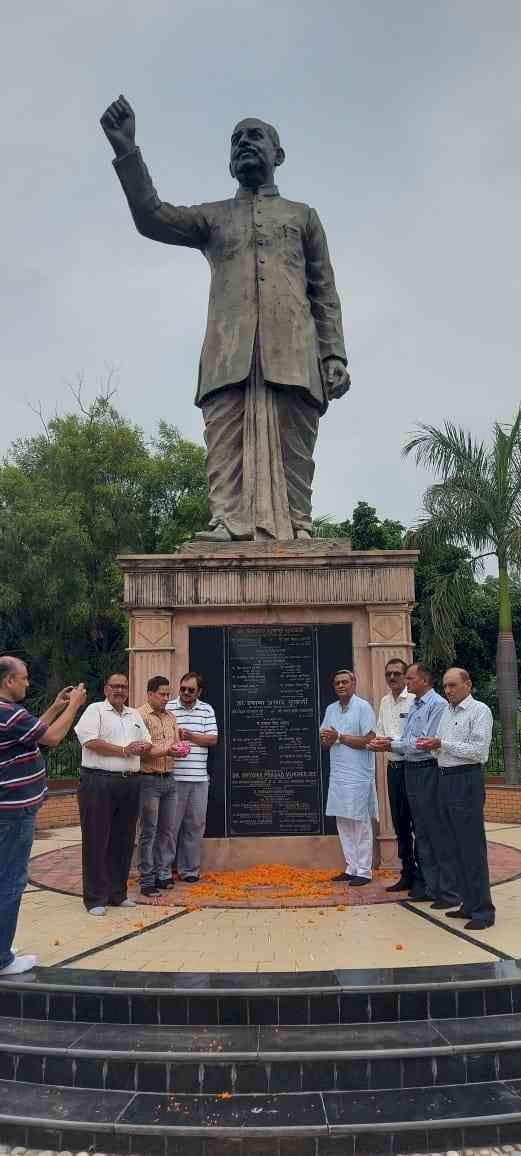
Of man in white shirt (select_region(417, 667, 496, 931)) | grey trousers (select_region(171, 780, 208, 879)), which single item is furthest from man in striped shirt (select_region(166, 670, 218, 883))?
man in white shirt (select_region(417, 667, 496, 931))

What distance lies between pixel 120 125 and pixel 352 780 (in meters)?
5.50

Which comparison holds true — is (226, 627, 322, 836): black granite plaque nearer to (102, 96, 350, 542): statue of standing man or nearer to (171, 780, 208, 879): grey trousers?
(171, 780, 208, 879): grey trousers

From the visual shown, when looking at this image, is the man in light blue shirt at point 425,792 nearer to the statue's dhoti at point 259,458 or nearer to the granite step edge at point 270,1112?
the statue's dhoti at point 259,458

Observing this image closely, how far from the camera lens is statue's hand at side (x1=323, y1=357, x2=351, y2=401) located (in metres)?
7.72

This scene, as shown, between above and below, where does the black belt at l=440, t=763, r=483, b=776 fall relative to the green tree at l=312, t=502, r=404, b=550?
below

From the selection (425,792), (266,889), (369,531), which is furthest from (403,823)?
(369,531)

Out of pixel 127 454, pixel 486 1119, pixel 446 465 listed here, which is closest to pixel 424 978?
pixel 486 1119

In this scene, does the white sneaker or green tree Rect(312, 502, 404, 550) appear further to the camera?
green tree Rect(312, 502, 404, 550)

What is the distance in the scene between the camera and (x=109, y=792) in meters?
5.61

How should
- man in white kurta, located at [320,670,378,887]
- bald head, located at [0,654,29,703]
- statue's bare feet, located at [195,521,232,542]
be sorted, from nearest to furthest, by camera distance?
1. bald head, located at [0,654,29,703]
2. man in white kurta, located at [320,670,378,887]
3. statue's bare feet, located at [195,521,232,542]

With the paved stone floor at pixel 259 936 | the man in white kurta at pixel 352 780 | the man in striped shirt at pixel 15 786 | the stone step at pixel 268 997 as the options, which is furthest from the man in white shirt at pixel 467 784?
the man in striped shirt at pixel 15 786

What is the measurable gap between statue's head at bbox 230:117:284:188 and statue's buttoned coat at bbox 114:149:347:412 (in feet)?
0.41

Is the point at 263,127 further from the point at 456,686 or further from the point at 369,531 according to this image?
the point at 369,531

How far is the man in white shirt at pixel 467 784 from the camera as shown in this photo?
199 inches
